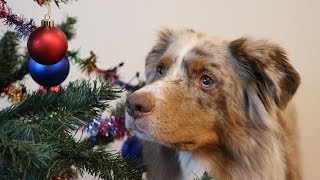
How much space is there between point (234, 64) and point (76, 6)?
79 cm

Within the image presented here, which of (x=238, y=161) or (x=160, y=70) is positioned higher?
(x=160, y=70)

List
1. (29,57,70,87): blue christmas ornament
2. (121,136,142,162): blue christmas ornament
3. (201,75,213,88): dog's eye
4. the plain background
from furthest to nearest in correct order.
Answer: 1. the plain background
2. (121,136,142,162): blue christmas ornament
3. (201,75,213,88): dog's eye
4. (29,57,70,87): blue christmas ornament

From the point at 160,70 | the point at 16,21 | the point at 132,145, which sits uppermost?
the point at 16,21

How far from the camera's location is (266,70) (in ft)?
3.15

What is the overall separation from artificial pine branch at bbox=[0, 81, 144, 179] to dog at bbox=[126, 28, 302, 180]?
0.77 ft

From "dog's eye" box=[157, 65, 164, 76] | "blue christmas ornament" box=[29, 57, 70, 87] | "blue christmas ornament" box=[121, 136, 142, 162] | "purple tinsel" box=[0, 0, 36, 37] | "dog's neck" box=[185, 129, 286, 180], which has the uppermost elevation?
"purple tinsel" box=[0, 0, 36, 37]

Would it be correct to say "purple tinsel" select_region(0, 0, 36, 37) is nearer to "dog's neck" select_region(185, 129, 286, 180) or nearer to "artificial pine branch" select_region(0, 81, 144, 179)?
"artificial pine branch" select_region(0, 81, 144, 179)

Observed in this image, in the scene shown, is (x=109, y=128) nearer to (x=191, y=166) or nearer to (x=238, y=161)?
(x=191, y=166)

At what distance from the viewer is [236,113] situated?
98 centimetres

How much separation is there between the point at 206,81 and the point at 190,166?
228 mm

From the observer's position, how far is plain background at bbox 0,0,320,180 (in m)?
1.59

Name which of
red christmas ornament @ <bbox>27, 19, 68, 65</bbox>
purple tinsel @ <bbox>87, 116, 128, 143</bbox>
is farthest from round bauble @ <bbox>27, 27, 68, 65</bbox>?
purple tinsel @ <bbox>87, 116, 128, 143</bbox>

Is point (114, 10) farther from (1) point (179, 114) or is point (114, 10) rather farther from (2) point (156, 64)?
(1) point (179, 114)

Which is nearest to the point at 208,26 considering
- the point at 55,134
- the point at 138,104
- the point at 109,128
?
the point at 109,128
